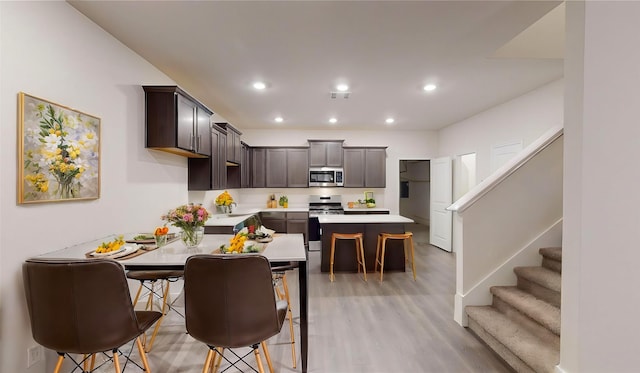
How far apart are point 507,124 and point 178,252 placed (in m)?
4.80

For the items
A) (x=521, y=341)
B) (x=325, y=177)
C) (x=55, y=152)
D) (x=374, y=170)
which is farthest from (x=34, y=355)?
(x=374, y=170)

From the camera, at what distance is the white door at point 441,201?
5.77 meters

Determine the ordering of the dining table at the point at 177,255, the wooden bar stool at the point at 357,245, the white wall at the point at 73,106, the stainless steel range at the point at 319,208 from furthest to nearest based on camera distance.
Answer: the stainless steel range at the point at 319,208 → the wooden bar stool at the point at 357,245 → the dining table at the point at 177,255 → the white wall at the point at 73,106

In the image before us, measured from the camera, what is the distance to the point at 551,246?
273 centimetres

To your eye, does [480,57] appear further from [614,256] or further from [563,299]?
[563,299]

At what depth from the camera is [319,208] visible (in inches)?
249

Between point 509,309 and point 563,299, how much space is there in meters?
0.87

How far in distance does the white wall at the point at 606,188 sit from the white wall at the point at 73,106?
3301 millimetres

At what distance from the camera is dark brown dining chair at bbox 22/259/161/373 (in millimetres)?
1439

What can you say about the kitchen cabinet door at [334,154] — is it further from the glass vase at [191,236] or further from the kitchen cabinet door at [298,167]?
the glass vase at [191,236]

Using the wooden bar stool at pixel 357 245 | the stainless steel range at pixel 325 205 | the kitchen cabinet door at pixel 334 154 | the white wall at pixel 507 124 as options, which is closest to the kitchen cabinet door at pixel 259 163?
the stainless steel range at pixel 325 205

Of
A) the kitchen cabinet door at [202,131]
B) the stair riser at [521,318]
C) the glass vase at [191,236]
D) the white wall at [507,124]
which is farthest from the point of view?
the white wall at [507,124]

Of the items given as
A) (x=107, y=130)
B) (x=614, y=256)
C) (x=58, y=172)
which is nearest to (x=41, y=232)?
(x=58, y=172)

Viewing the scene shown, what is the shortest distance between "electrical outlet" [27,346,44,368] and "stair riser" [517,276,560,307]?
3.81 metres
